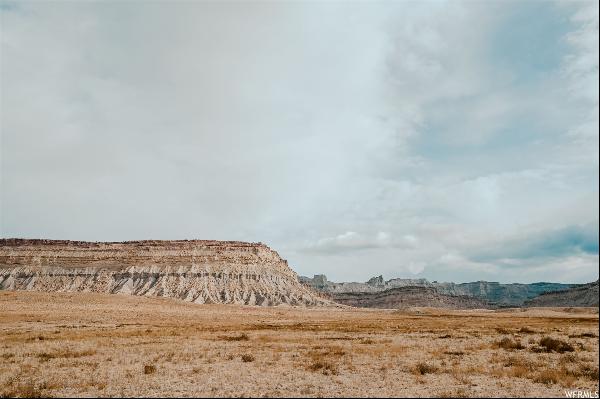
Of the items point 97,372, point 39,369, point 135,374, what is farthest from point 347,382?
point 39,369

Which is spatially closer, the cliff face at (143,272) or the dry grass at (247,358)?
the dry grass at (247,358)

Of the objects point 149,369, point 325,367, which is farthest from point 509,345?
point 149,369

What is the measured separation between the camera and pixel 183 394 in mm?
17375

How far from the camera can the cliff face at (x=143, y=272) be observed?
16638cm

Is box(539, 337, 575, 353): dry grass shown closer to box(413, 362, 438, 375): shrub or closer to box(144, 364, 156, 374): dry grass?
box(413, 362, 438, 375): shrub

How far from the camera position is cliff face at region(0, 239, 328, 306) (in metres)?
166

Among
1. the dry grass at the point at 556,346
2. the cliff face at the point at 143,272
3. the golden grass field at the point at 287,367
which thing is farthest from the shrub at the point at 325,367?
the cliff face at the point at 143,272

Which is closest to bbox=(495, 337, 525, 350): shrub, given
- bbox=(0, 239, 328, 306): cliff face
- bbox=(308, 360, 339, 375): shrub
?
bbox=(308, 360, 339, 375): shrub

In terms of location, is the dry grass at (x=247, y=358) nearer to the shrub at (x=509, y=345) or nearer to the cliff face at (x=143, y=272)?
the shrub at (x=509, y=345)

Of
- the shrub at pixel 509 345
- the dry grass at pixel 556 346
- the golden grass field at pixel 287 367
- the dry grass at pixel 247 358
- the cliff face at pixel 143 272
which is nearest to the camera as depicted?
the golden grass field at pixel 287 367

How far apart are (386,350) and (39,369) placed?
21.4 m

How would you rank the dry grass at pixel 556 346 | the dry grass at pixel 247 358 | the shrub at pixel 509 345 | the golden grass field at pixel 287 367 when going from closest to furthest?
the golden grass field at pixel 287 367 → the dry grass at pixel 247 358 → the dry grass at pixel 556 346 → the shrub at pixel 509 345

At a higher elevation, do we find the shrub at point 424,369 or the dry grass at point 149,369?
the shrub at point 424,369

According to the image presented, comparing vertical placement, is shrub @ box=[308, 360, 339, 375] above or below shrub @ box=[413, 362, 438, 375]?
below
